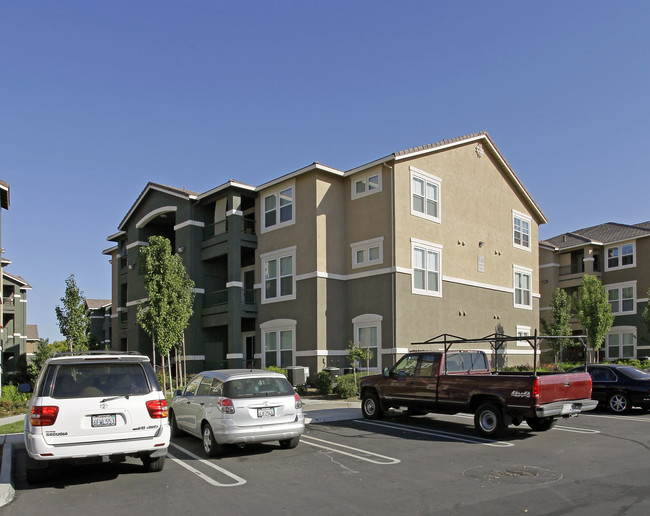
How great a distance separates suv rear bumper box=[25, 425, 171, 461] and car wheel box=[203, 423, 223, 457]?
6.10ft

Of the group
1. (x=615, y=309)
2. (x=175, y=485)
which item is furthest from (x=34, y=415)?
(x=615, y=309)

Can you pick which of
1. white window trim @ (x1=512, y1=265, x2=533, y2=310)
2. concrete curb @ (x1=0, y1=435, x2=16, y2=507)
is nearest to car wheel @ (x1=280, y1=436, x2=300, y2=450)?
concrete curb @ (x1=0, y1=435, x2=16, y2=507)

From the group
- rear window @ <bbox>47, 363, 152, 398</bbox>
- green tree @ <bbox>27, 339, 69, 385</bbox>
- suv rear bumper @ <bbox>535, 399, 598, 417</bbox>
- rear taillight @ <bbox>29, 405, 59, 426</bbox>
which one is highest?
rear window @ <bbox>47, 363, 152, 398</bbox>

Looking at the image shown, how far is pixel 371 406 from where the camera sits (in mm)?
15719

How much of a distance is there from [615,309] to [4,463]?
3893 centimetres

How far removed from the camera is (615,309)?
3984 centimetres

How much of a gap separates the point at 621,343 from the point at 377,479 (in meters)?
35.6

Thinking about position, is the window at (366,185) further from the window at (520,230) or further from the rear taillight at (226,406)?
the rear taillight at (226,406)

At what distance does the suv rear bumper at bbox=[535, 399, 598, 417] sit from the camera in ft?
39.0

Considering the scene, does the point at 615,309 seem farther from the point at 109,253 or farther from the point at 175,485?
the point at 175,485

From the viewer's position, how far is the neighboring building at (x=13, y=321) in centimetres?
4959

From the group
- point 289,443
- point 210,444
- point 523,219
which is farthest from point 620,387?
point 523,219

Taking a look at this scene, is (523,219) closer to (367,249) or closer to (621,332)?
(367,249)

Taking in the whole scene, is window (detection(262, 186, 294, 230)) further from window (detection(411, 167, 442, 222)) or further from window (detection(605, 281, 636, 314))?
window (detection(605, 281, 636, 314))
